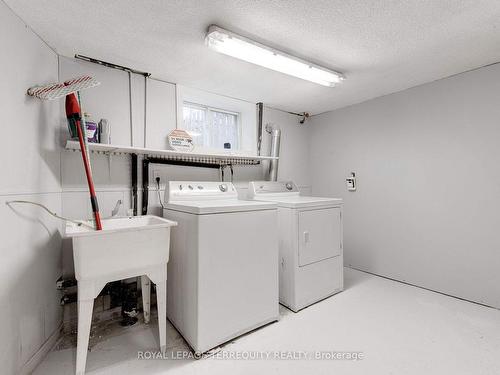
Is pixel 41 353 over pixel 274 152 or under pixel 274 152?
under

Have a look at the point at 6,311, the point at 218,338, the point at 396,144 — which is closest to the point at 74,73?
the point at 6,311

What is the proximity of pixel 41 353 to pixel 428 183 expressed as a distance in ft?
11.7

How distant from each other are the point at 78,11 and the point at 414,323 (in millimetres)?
3207

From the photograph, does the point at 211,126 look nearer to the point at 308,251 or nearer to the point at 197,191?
the point at 197,191

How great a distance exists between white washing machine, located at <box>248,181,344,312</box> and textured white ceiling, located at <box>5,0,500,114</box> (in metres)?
1.29

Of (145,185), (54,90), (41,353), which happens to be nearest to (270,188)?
(145,185)

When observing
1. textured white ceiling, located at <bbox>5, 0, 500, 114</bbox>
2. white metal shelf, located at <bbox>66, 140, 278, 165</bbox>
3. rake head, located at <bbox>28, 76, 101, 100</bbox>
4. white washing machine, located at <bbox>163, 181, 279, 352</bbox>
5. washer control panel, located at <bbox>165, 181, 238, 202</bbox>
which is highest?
textured white ceiling, located at <bbox>5, 0, 500, 114</bbox>

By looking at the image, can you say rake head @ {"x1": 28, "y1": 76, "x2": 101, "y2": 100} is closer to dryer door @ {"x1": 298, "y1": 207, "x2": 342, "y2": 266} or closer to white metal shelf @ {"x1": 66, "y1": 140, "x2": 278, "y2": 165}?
white metal shelf @ {"x1": 66, "y1": 140, "x2": 278, "y2": 165}

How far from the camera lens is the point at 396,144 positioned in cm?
277

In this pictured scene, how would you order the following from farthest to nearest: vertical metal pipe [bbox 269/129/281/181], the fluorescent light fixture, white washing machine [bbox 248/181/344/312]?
1. vertical metal pipe [bbox 269/129/281/181]
2. white washing machine [bbox 248/181/344/312]
3. the fluorescent light fixture

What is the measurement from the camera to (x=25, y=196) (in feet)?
4.71

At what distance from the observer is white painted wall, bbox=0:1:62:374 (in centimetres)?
129

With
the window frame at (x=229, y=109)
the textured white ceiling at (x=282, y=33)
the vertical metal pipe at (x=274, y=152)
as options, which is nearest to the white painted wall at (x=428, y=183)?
the textured white ceiling at (x=282, y=33)

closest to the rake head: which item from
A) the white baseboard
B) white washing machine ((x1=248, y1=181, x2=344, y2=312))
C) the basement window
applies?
the basement window
